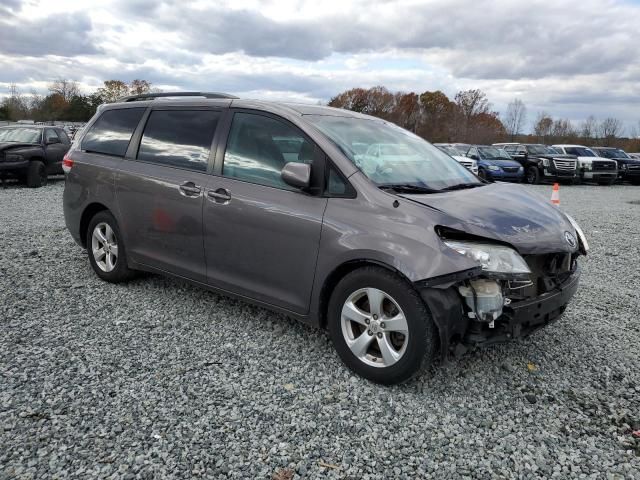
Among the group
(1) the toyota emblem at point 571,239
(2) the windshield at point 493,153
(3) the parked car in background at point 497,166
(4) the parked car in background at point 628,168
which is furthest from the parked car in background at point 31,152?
(4) the parked car in background at point 628,168

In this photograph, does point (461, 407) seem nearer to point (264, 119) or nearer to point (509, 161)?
point (264, 119)

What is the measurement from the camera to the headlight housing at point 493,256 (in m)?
3.04

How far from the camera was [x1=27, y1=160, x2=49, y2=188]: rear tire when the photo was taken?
14109 mm

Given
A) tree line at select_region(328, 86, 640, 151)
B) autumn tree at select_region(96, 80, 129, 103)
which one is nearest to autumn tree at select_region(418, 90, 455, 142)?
tree line at select_region(328, 86, 640, 151)

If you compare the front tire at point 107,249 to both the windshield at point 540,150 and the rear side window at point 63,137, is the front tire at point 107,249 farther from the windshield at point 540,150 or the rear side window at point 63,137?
the windshield at point 540,150

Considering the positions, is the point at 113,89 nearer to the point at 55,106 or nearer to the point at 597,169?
the point at 55,106

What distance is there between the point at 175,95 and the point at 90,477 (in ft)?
11.9

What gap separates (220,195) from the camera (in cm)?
402

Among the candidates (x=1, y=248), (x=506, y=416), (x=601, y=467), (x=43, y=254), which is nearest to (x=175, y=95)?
(x=43, y=254)

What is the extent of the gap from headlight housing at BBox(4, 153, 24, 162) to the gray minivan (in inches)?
420

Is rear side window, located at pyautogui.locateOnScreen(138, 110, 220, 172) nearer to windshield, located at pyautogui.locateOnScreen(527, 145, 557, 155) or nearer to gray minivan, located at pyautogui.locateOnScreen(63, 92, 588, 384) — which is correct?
gray minivan, located at pyautogui.locateOnScreen(63, 92, 588, 384)

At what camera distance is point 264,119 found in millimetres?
4012

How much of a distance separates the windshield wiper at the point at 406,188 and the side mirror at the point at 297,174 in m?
0.49

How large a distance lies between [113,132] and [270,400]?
3.34 m
